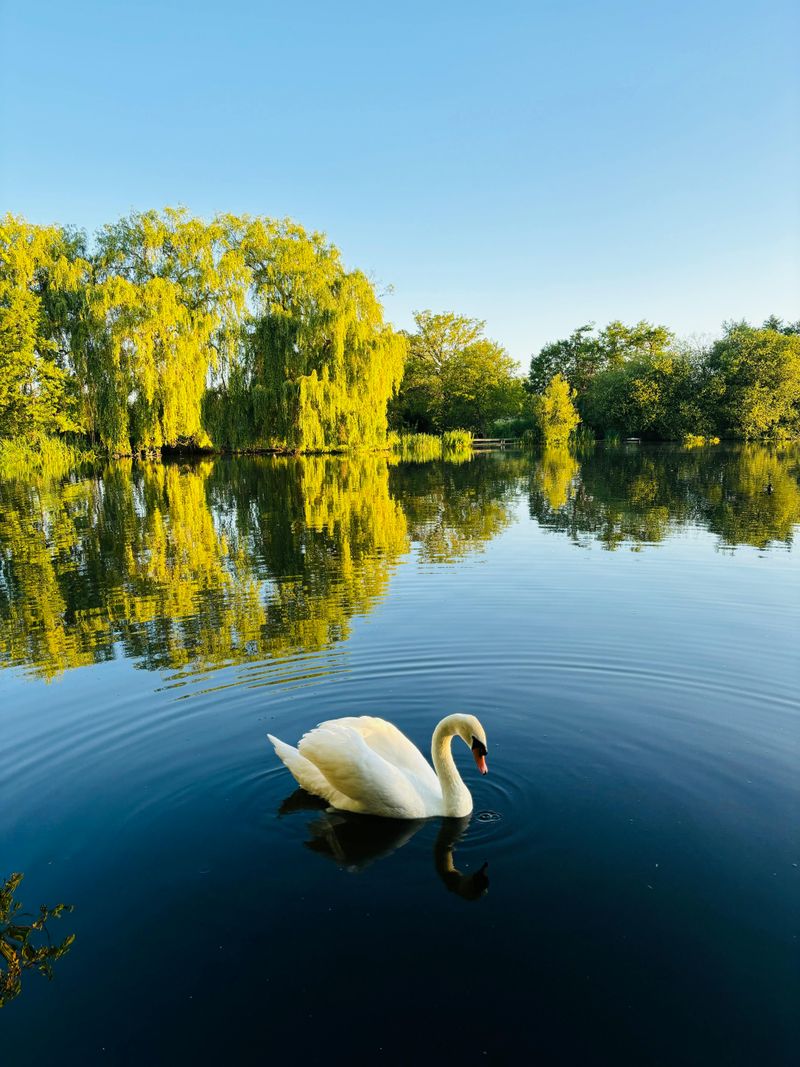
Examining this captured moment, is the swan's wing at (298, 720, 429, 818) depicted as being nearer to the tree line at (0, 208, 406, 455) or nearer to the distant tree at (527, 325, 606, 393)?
the tree line at (0, 208, 406, 455)

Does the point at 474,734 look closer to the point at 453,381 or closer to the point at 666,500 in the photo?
the point at 666,500

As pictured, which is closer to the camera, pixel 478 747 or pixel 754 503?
pixel 478 747

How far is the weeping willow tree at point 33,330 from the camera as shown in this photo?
3691 cm

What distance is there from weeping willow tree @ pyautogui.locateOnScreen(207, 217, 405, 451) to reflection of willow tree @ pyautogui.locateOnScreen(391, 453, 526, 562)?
529cm

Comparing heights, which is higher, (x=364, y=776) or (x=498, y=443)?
(x=498, y=443)

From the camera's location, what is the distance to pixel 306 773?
5.43 metres

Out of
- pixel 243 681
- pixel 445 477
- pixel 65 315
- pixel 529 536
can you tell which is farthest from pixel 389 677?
pixel 65 315

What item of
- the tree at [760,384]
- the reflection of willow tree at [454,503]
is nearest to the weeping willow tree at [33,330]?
the reflection of willow tree at [454,503]

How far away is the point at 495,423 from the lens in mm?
88688

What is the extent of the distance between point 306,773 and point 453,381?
84395 millimetres

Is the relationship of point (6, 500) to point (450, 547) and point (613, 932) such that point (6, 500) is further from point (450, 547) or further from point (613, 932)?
point (613, 932)

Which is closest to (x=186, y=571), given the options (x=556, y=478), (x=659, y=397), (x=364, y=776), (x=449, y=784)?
(x=364, y=776)

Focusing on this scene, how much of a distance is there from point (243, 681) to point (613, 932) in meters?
4.88

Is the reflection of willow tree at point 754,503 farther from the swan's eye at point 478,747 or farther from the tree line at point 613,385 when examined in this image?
the tree line at point 613,385
